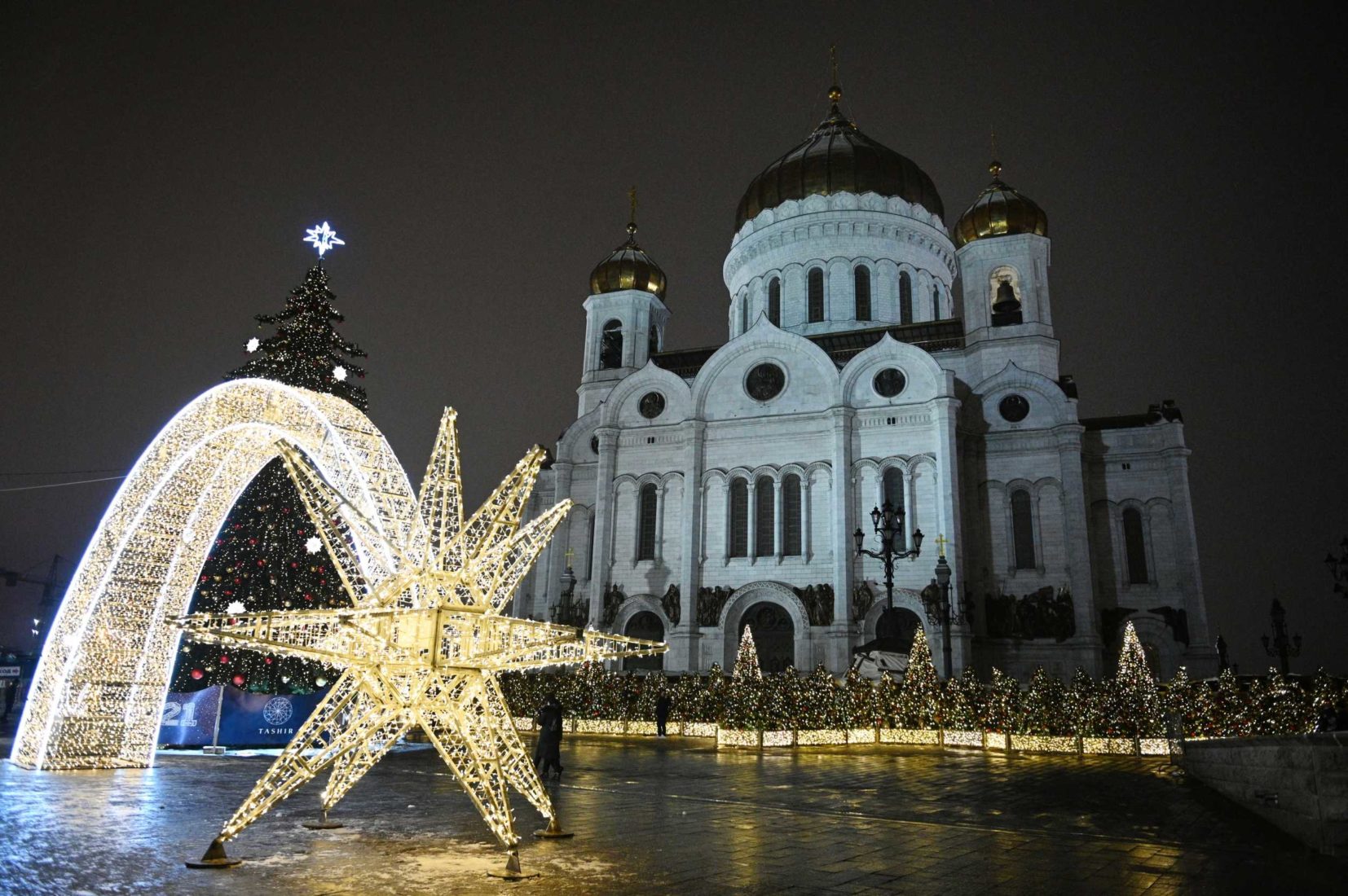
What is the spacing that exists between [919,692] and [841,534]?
11.3m

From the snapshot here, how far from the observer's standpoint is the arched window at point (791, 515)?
30.7 metres

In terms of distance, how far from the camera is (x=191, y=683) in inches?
654

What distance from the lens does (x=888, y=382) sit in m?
31.2

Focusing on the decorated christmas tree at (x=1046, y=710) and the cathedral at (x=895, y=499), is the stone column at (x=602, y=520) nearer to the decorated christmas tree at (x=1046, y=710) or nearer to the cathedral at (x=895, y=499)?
the cathedral at (x=895, y=499)

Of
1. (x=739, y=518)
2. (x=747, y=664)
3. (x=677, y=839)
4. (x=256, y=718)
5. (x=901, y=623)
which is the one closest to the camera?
(x=677, y=839)

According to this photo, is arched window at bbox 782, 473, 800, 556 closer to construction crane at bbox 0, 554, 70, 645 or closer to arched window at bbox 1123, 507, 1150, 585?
arched window at bbox 1123, 507, 1150, 585

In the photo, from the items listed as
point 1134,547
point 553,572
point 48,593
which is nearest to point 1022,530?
point 1134,547

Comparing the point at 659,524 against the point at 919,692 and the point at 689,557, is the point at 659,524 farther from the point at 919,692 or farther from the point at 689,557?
the point at 919,692

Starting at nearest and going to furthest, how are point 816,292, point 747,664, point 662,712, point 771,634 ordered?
point 747,664, point 662,712, point 771,634, point 816,292

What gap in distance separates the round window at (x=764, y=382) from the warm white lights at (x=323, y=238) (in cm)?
2164

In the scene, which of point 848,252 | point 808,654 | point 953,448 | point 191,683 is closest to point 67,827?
point 191,683

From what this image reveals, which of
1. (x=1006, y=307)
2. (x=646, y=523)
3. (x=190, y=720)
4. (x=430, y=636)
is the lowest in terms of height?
(x=190, y=720)

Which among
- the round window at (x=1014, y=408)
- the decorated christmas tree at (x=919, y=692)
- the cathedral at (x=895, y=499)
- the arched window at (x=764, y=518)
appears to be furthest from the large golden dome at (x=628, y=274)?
the decorated christmas tree at (x=919, y=692)

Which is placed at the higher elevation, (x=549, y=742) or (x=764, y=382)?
(x=764, y=382)
